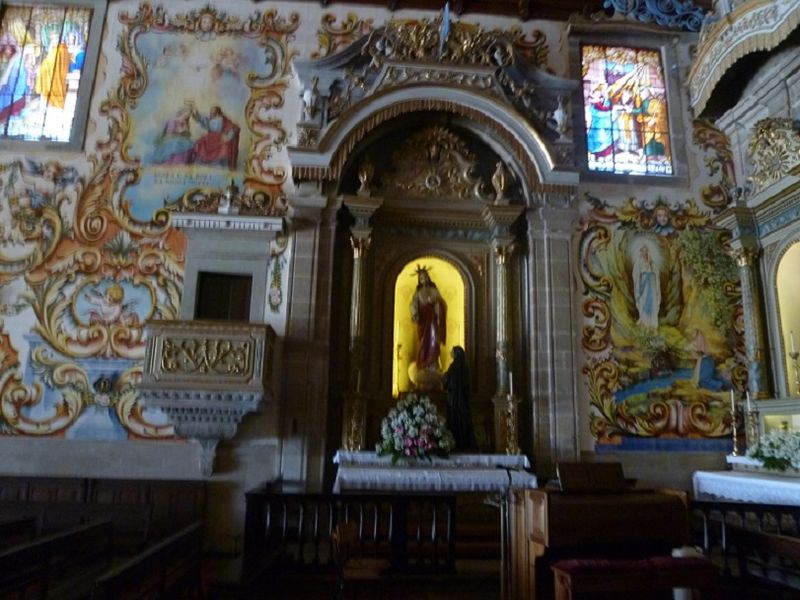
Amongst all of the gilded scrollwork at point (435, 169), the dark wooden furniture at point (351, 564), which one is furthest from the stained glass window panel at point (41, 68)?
the dark wooden furniture at point (351, 564)

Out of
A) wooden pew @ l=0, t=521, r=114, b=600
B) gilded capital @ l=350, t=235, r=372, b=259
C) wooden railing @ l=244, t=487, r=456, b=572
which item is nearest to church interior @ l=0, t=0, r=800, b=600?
gilded capital @ l=350, t=235, r=372, b=259

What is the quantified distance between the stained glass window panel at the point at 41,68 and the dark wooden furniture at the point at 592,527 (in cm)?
807

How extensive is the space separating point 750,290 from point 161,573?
24.9 feet

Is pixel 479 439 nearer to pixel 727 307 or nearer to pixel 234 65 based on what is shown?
pixel 727 307

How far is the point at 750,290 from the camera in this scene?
8.38 metres

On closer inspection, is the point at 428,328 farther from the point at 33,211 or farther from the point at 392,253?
the point at 33,211

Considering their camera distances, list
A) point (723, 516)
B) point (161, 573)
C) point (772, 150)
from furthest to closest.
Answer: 1. point (772, 150)
2. point (723, 516)
3. point (161, 573)

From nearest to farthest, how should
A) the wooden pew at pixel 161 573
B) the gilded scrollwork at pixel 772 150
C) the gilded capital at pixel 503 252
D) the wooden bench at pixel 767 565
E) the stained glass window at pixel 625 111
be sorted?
the wooden pew at pixel 161 573 < the wooden bench at pixel 767 565 < the gilded scrollwork at pixel 772 150 < the gilded capital at pixel 503 252 < the stained glass window at pixel 625 111

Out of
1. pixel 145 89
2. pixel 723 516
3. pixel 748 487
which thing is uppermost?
pixel 145 89

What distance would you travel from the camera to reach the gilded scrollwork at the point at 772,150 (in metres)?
7.75

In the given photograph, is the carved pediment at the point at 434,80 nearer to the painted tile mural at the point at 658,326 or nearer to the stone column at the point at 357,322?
the stone column at the point at 357,322

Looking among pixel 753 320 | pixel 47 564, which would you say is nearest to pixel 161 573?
pixel 47 564

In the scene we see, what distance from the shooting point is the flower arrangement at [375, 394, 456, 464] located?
7.22 metres

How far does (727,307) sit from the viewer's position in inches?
347
